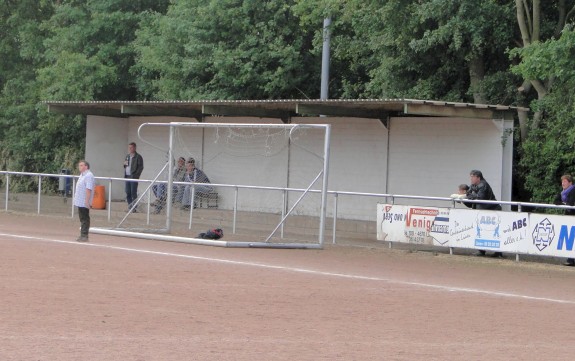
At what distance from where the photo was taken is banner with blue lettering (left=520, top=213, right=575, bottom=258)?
63.1 ft

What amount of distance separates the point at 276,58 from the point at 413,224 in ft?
37.4

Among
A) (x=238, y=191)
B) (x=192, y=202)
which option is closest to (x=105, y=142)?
(x=192, y=202)

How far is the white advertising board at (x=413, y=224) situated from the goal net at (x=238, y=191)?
4.68 ft

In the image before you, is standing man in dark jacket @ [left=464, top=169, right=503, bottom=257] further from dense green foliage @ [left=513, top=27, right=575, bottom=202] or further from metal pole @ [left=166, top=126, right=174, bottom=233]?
metal pole @ [left=166, top=126, right=174, bottom=233]

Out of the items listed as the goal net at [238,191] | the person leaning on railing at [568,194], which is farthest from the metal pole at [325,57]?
the person leaning on railing at [568,194]

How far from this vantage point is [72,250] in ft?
62.6

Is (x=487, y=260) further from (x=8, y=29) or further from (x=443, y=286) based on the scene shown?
(x=8, y=29)

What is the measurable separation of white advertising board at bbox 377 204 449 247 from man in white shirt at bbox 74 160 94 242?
620 cm

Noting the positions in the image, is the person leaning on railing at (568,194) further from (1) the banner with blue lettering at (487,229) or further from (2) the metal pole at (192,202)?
(2) the metal pole at (192,202)

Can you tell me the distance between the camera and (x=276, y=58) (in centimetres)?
3172

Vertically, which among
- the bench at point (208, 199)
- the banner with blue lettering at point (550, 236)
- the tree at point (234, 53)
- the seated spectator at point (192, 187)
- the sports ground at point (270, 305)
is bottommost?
the sports ground at point (270, 305)

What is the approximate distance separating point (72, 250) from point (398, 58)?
11.4 meters

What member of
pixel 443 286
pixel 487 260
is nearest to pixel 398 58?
pixel 487 260

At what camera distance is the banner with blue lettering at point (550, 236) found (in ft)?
63.1
